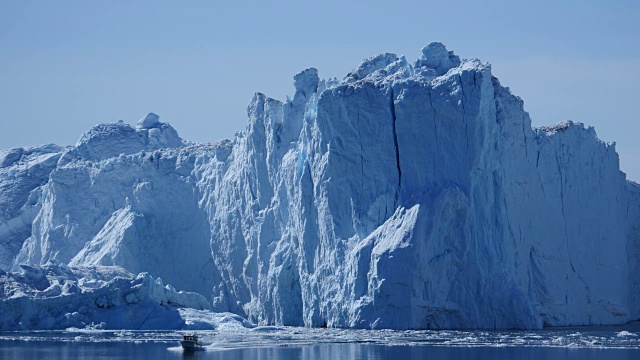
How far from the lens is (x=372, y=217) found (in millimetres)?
39250

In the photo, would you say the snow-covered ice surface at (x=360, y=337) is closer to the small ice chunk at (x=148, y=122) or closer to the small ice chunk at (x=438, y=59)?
the small ice chunk at (x=438, y=59)

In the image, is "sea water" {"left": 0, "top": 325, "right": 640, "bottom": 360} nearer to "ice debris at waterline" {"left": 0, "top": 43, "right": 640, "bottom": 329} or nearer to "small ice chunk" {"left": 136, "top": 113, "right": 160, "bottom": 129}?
"ice debris at waterline" {"left": 0, "top": 43, "right": 640, "bottom": 329}

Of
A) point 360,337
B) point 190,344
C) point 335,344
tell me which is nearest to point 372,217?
point 360,337

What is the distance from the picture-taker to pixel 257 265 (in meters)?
45.5

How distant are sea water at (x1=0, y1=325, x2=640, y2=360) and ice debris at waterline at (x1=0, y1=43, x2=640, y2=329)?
4.67 ft

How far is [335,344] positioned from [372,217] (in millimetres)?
7047

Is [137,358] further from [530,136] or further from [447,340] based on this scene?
[530,136]

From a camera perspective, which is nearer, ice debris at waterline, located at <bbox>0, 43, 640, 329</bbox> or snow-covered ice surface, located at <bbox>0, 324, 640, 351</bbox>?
snow-covered ice surface, located at <bbox>0, 324, 640, 351</bbox>

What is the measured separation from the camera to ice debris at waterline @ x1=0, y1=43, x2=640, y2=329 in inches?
1486

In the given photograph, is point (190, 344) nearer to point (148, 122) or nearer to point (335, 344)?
point (335, 344)

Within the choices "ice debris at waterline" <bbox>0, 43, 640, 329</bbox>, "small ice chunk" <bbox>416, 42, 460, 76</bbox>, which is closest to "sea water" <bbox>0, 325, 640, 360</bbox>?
"ice debris at waterline" <bbox>0, 43, 640, 329</bbox>

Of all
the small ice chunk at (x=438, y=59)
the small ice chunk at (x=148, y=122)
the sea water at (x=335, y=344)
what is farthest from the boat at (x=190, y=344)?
the small ice chunk at (x=148, y=122)

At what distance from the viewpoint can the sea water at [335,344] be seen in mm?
29750

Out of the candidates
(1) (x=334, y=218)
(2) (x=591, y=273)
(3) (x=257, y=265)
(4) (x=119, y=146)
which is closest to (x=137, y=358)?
(1) (x=334, y=218)
